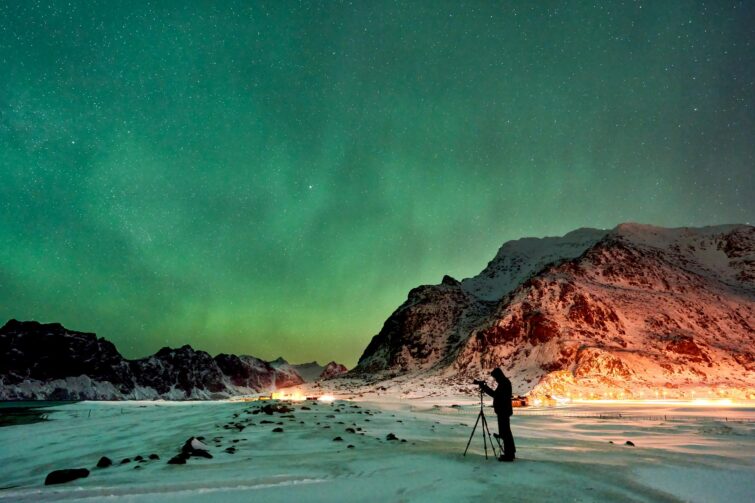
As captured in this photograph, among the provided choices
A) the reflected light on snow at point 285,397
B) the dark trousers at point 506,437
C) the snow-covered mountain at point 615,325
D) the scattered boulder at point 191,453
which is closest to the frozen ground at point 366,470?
the scattered boulder at point 191,453

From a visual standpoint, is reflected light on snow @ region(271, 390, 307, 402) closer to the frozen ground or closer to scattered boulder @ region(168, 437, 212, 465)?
the frozen ground

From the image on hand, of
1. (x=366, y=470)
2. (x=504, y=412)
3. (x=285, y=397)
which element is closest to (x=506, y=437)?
(x=504, y=412)

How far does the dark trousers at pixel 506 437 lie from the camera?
11.3 m

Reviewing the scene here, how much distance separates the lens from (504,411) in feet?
39.5

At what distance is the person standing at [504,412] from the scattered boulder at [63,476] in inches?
381

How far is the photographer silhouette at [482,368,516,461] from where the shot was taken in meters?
11.4

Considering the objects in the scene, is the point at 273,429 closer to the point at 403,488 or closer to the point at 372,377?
the point at 403,488

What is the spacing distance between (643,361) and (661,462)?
257 ft

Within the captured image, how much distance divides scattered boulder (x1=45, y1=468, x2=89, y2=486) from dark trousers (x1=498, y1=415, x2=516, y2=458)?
10.0 metres

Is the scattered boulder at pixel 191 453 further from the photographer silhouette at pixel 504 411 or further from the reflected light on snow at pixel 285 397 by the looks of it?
the reflected light on snow at pixel 285 397

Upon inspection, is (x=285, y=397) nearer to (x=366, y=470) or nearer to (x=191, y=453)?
(x=191, y=453)

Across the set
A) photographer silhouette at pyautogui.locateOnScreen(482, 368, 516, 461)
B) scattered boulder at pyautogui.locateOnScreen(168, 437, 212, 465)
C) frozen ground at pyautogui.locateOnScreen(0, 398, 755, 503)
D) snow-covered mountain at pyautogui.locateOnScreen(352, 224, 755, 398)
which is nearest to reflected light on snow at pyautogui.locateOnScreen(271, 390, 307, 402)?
snow-covered mountain at pyautogui.locateOnScreen(352, 224, 755, 398)

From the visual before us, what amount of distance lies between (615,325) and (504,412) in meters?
92.0

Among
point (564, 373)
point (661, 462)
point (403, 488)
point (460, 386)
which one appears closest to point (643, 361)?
point (564, 373)
